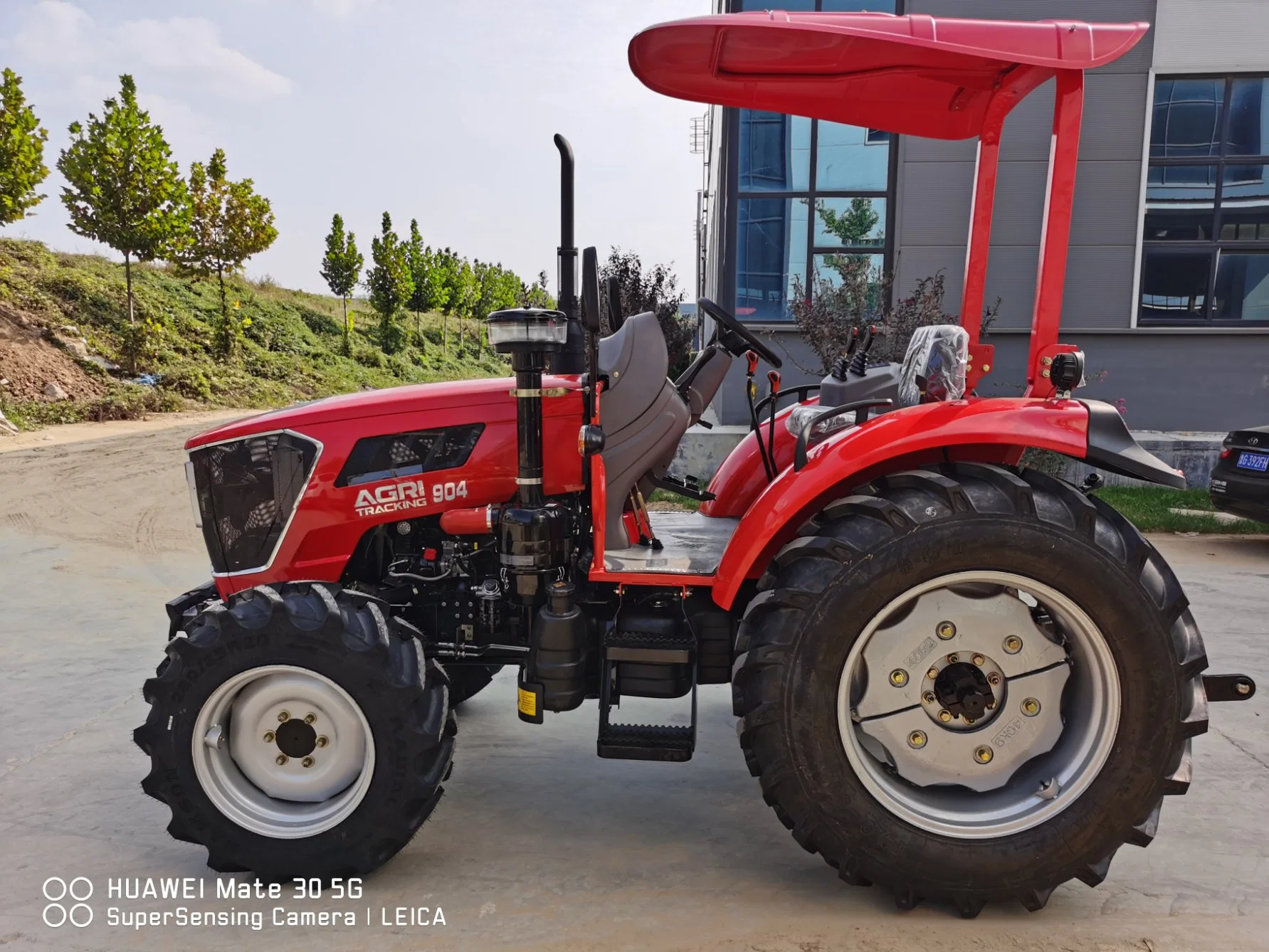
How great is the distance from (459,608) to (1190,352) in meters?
10.7

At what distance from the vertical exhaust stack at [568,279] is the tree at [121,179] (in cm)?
1967

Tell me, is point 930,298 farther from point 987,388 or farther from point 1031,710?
point 1031,710

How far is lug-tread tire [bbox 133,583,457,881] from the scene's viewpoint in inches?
97.0

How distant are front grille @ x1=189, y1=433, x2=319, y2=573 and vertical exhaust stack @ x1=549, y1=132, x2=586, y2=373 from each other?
0.89m

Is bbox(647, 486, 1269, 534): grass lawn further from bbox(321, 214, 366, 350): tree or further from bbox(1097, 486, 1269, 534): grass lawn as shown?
bbox(321, 214, 366, 350): tree

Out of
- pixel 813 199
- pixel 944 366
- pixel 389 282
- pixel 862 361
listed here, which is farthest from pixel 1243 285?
pixel 389 282

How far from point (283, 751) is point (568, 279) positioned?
1.69 meters

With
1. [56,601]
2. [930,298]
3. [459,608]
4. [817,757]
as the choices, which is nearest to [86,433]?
[56,601]

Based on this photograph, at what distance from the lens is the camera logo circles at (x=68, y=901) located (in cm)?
234

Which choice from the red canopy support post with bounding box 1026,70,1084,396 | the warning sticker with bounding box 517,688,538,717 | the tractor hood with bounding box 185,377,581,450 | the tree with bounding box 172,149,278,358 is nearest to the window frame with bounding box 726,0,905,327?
the tractor hood with bounding box 185,377,581,450

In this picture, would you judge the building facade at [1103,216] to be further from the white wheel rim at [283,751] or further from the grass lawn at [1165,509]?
the white wheel rim at [283,751]

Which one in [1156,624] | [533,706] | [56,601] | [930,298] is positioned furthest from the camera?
[930,298]

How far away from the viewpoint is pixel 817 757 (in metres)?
2.33

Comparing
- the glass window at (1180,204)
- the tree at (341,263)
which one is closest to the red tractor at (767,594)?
the glass window at (1180,204)
